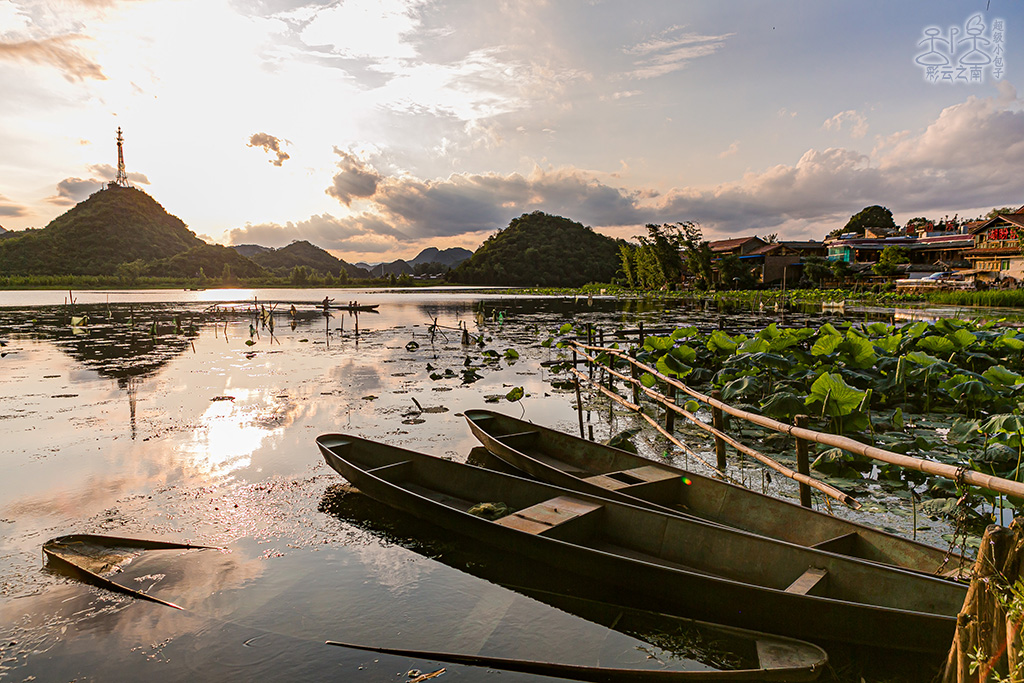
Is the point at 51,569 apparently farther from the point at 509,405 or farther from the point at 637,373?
the point at 637,373

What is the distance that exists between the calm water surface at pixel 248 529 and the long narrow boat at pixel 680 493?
1104 mm

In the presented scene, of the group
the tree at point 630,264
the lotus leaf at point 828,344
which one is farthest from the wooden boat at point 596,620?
the tree at point 630,264

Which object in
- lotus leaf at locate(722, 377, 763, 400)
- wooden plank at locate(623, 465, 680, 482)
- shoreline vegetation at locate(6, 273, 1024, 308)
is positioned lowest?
wooden plank at locate(623, 465, 680, 482)

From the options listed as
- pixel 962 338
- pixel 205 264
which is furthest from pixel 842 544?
pixel 205 264

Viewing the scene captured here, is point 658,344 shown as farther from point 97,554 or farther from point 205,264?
point 205,264

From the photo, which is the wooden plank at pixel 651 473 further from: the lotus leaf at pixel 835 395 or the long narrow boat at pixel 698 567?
the lotus leaf at pixel 835 395

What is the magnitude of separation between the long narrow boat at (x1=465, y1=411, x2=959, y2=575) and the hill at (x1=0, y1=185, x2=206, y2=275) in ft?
338

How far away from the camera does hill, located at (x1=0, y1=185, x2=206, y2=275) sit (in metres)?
83.8

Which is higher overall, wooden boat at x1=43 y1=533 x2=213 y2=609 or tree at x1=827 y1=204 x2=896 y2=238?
tree at x1=827 y1=204 x2=896 y2=238

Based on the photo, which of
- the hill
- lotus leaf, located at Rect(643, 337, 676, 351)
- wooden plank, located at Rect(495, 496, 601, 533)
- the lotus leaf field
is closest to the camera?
wooden plank, located at Rect(495, 496, 601, 533)

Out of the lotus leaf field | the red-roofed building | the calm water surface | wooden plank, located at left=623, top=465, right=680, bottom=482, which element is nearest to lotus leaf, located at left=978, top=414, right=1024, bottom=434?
the lotus leaf field

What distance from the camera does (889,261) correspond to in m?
41.4

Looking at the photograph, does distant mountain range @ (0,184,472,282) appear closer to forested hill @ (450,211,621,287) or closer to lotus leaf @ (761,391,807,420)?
forested hill @ (450,211,621,287)

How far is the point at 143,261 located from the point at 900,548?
112693mm
